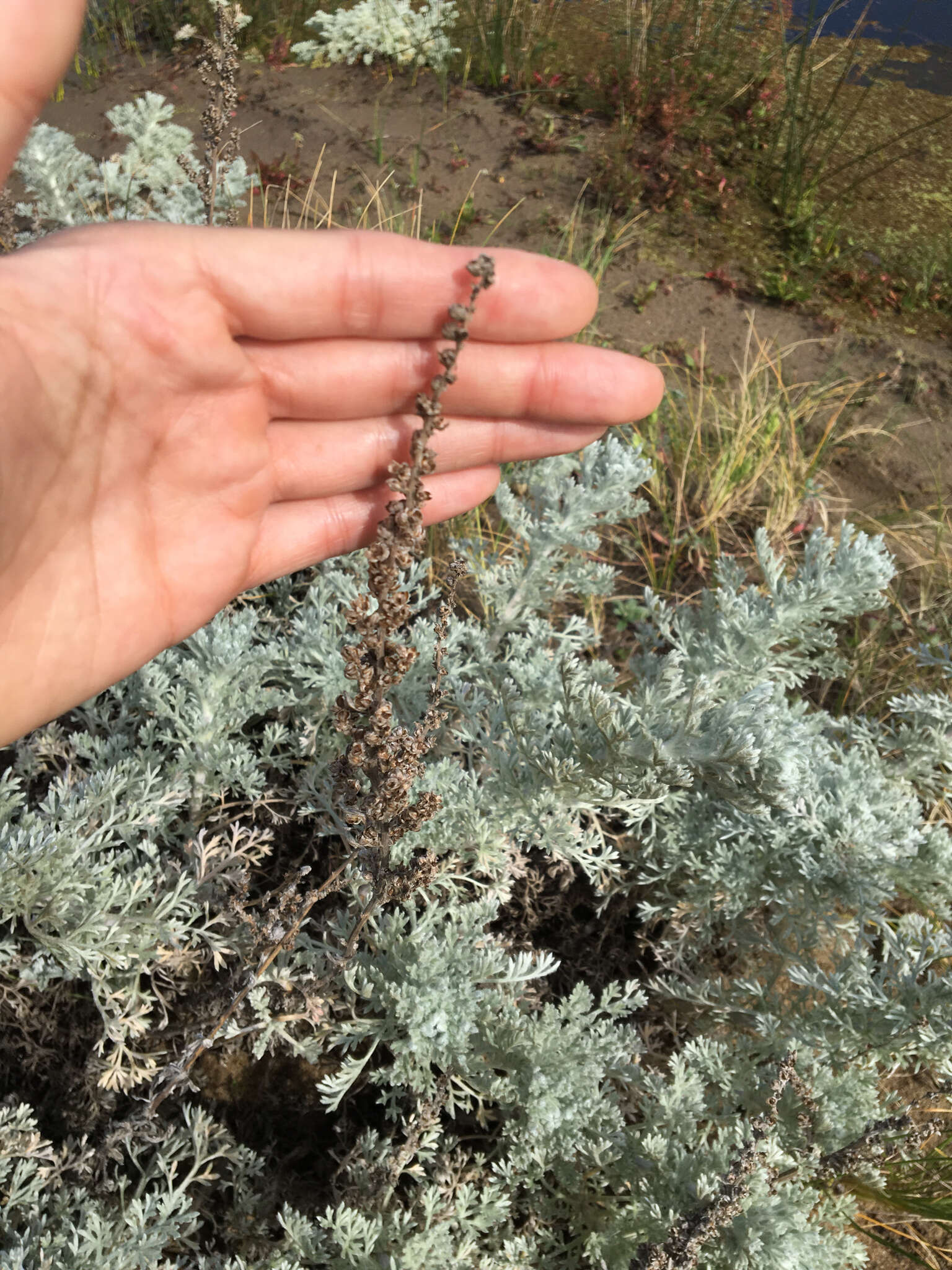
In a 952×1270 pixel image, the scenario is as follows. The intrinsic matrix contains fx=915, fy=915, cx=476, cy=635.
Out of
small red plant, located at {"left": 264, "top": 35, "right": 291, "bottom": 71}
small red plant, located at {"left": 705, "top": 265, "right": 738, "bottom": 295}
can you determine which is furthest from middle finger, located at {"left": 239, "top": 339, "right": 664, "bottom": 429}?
small red plant, located at {"left": 264, "top": 35, "right": 291, "bottom": 71}

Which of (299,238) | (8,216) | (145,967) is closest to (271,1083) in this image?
(145,967)

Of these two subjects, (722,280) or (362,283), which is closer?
(362,283)

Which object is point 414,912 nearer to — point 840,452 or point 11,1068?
point 11,1068

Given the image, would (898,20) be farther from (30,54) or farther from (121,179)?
(30,54)

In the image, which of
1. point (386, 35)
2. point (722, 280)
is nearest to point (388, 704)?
point (722, 280)

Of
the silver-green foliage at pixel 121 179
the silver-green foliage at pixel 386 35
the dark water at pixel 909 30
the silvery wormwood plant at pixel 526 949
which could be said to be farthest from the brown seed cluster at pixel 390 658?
the dark water at pixel 909 30

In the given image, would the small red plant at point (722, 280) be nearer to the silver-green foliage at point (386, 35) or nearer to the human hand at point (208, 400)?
the silver-green foliage at point (386, 35)
